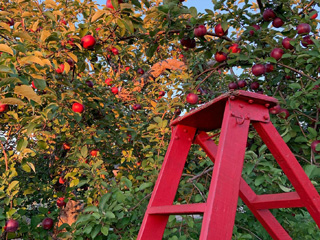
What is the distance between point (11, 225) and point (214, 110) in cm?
145

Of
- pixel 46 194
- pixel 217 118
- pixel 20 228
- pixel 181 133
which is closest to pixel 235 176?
pixel 217 118

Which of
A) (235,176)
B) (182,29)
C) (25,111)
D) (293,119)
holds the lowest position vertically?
(235,176)

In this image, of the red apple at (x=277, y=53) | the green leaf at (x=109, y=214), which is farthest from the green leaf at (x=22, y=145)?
the red apple at (x=277, y=53)

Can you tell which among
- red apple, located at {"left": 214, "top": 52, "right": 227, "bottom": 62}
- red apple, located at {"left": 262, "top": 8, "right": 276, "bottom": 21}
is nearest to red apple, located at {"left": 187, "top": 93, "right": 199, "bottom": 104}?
red apple, located at {"left": 214, "top": 52, "right": 227, "bottom": 62}

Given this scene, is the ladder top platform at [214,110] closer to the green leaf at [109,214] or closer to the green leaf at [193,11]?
the green leaf at [109,214]

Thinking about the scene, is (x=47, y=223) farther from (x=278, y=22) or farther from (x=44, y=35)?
(x=278, y=22)

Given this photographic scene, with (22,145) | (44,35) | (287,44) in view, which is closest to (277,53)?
(287,44)

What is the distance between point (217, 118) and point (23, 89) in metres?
0.89

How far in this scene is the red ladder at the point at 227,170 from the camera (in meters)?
0.89

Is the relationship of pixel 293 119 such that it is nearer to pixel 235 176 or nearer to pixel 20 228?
pixel 235 176

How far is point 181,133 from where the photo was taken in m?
1.43

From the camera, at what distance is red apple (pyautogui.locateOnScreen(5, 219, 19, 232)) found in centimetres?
179

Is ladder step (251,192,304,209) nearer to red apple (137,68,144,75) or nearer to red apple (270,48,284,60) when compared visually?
red apple (270,48,284,60)

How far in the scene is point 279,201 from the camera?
129cm
